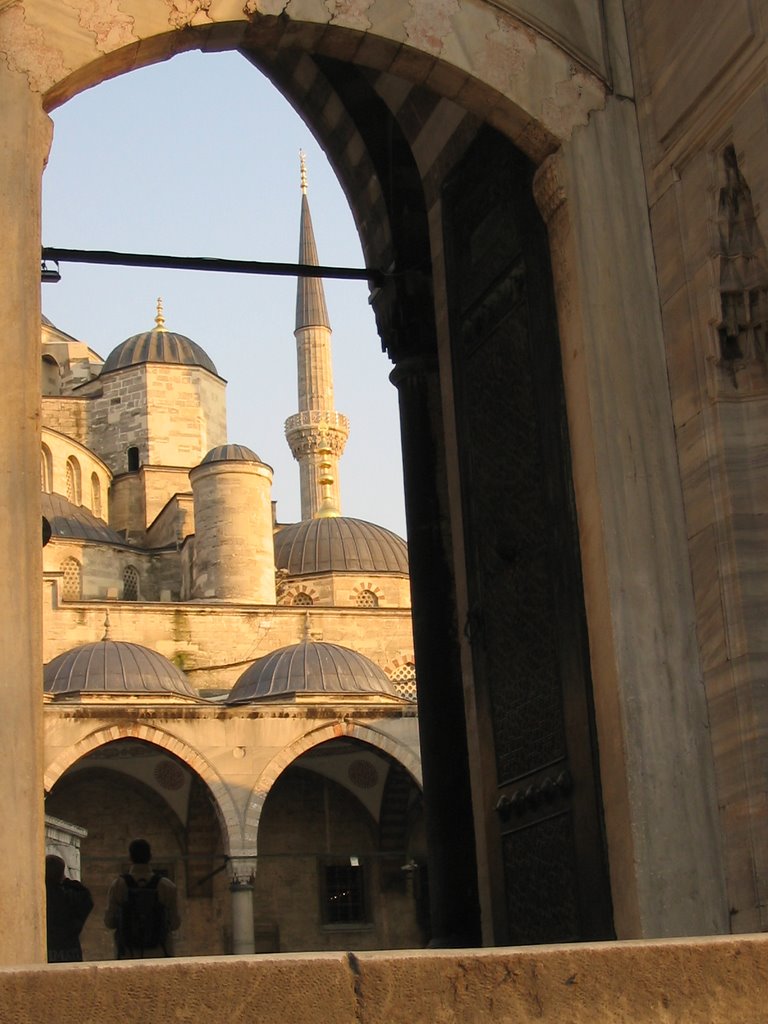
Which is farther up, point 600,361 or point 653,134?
point 653,134

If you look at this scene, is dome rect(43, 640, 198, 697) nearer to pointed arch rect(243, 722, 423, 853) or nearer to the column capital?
pointed arch rect(243, 722, 423, 853)

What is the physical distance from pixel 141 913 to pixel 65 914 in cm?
110

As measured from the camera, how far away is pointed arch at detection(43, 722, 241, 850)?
94.1 feet

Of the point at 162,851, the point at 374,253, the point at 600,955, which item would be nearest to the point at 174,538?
the point at 162,851

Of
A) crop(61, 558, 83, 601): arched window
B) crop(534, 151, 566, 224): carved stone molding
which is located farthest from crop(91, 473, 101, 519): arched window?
crop(534, 151, 566, 224): carved stone molding

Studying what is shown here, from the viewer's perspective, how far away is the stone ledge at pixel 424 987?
2.52 metres

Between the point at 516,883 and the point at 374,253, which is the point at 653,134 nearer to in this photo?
the point at 374,253

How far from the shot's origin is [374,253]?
619 cm

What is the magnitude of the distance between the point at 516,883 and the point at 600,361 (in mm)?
1438

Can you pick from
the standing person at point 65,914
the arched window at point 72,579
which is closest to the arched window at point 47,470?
the arched window at point 72,579

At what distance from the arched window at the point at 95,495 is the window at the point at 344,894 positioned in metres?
17.0

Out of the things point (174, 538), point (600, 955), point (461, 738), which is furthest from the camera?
point (174, 538)

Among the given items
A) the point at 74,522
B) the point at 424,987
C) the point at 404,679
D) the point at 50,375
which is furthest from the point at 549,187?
the point at 50,375

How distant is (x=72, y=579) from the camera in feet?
132
